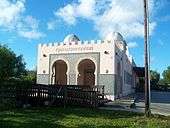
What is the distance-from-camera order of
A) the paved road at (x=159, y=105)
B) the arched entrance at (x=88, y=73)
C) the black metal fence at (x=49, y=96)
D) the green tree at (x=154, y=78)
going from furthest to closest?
the green tree at (x=154, y=78) < the arched entrance at (x=88, y=73) < the paved road at (x=159, y=105) < the black metal fence at (x=49, y=96)

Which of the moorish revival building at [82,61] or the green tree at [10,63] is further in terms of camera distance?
the green tree at [10,63]

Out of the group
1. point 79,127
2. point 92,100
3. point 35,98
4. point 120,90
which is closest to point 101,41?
point 120,90

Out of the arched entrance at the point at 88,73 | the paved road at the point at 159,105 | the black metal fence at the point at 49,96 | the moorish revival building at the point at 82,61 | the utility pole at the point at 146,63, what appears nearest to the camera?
the utility pole at the point at 146,63

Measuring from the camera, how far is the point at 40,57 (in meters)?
38.0

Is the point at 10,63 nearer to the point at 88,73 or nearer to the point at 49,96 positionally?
the point at 88,73

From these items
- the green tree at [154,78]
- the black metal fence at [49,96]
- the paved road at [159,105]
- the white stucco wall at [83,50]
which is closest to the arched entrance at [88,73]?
the white stucco wall at [83,50]

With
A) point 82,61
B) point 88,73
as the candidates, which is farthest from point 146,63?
point 88,73

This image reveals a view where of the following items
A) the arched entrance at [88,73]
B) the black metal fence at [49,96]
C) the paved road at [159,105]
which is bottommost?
the paved road at [159,105]

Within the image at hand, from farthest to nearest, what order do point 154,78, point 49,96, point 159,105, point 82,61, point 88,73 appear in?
point 154,78 → point 88,73 → point 82,61 → point 159,105 → point 49,96

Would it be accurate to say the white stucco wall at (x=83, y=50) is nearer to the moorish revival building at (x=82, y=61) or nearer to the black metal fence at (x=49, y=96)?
the moorish revival building at (x=82, y=61)

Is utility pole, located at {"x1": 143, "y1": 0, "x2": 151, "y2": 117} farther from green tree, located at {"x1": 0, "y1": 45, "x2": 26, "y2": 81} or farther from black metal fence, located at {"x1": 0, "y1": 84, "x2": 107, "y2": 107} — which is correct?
green tree, located at {"x1": 0, "y1": 45, "x2": 26, "y2": 81}

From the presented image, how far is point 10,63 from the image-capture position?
142 feet

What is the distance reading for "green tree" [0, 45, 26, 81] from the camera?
40938 mm

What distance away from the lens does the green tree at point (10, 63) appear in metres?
40.9
